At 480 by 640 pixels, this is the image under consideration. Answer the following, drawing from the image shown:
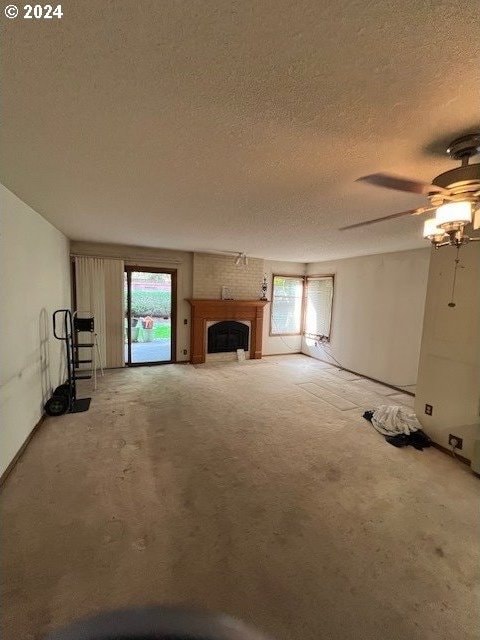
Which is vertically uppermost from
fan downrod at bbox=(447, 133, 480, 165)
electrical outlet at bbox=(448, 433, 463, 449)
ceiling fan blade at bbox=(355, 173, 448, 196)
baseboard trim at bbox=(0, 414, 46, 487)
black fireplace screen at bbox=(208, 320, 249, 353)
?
ceiling fan blade at bbox=(355, 173, 448, 196)

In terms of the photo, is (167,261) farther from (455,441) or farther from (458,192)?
(455,441)

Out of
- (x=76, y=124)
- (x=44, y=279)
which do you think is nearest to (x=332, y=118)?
(x=76, y=124)

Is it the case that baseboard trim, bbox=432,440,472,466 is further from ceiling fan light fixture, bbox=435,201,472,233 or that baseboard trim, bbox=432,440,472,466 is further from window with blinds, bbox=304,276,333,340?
window with blinds, bbox=304,276,333,340

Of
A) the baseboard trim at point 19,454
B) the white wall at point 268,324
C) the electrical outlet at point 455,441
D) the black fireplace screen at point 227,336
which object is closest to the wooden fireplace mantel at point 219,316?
the black fireplace screen at point 227,336

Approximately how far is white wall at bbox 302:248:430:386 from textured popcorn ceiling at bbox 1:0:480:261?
8.55 feet

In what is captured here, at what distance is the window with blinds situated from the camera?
6348mm

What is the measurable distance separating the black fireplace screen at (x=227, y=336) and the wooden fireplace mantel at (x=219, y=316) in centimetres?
16

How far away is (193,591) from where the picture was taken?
1453 mm

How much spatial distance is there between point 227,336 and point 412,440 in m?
4.01

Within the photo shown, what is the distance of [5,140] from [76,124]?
512 mm

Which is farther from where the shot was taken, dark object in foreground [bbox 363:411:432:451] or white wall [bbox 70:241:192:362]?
white wall [bbox 70:241:192:362]

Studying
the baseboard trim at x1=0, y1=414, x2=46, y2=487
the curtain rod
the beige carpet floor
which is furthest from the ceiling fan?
the curtain rod

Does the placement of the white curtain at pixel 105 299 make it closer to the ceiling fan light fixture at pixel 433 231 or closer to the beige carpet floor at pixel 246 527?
the beige carpet floor at pixel 246 527

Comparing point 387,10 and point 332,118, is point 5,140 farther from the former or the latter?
point 387,10
